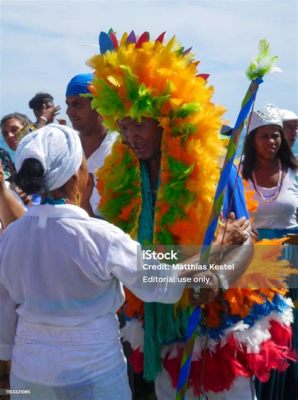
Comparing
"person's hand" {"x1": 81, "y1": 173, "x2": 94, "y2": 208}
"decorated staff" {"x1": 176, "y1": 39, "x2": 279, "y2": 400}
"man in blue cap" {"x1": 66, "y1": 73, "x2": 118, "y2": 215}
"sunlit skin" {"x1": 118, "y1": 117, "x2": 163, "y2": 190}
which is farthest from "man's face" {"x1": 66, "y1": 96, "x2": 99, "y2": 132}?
"decorated staff" {"x1": 176, "y1": 39, "x2": 279, "y2": 400}

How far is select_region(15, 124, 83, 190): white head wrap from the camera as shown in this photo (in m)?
2.00

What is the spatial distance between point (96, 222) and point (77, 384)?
0.52m

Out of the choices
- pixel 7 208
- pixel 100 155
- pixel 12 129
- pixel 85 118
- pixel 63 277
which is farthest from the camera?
pixel 12 129

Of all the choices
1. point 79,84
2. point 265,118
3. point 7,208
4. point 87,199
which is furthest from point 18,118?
point 7,208

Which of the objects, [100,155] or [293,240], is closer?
[100,155]

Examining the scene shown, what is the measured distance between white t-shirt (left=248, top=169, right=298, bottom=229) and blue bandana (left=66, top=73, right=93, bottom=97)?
4.14 ft

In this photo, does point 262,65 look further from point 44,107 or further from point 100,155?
point 44,107

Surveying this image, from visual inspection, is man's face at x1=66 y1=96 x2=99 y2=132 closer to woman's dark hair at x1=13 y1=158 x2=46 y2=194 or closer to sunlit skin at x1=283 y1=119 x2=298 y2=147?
sunlit skin at x1=283 y1=119 x2=298 y2=147

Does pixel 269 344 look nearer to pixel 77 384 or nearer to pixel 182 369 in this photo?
pixel 182 369

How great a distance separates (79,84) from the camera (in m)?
3.78

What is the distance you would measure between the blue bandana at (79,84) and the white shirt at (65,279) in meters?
1.84

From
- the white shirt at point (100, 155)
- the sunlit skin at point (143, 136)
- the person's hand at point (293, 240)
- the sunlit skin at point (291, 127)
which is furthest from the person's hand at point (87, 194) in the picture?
the sunlit skin at point (291, 127)

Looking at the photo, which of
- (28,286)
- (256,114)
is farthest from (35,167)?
(256,114)

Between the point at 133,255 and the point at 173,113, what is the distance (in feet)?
2.56
